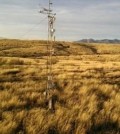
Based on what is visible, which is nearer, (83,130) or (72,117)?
(83,130)

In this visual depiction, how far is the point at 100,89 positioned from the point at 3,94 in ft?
18.3

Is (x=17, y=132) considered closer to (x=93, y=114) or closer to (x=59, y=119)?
(x=59, y=119)

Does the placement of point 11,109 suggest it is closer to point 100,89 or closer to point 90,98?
point 90,98

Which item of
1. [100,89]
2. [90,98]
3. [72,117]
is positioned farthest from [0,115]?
[100,89]

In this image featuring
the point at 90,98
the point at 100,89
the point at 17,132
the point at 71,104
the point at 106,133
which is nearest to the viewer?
the point at 17,132

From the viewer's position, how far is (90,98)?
41.7ft

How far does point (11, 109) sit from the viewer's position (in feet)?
34.2

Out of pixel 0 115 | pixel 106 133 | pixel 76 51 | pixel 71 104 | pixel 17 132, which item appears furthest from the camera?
pixel 76 51

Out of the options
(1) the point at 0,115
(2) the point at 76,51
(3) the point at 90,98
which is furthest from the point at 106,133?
(2) the point at 76,51

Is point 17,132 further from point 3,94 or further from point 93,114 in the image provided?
point 3,94

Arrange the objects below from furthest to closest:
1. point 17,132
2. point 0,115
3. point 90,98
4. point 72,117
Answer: point 90,98 → point 72,117 → point 0,115 → point 17,132

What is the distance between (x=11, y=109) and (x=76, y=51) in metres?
109

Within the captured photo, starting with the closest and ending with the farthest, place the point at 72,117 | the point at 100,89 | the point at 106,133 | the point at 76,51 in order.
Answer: the point at 106,133
the point at 72,117
the point at 100,89
the point at 76,51

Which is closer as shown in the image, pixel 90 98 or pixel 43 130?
pixel 43 130
